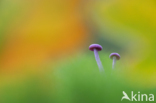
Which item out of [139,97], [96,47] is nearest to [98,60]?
[96,47]

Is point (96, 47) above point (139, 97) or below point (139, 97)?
above

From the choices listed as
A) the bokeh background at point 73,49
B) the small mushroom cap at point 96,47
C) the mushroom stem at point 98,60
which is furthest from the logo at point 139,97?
the small mushroom cap at point 96,47

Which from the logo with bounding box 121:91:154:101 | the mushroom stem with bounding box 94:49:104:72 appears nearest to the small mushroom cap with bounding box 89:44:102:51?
the mushroom stem with bounding box 94:49:104:72

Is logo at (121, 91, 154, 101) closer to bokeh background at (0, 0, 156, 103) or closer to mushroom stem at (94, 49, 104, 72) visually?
bokeh background at (0, 0, 156, 103)

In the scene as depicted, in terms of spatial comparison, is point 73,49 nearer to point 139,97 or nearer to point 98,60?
point 98,60

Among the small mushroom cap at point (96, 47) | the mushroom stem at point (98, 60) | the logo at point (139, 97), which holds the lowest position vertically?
the logo at point (139, 97)

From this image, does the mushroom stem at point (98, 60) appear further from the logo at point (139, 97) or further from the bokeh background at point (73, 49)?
the logo at point (139, 97)

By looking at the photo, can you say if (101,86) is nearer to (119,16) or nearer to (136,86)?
(136,86)

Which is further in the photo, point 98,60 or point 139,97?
point 98,60
